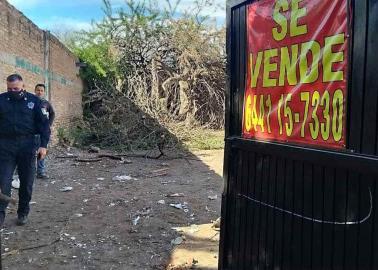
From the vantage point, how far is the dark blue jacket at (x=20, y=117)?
5672 millimetres

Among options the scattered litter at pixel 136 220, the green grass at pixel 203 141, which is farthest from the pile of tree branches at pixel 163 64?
the scattered litter at pixel 136 220

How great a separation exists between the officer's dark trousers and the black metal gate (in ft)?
9.70

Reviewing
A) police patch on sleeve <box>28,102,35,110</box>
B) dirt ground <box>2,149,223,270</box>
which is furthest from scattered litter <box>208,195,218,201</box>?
police patch on sleeve <box>28,102,35,110</box>

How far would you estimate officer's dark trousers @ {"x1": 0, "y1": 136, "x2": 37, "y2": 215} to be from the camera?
5.64 meters

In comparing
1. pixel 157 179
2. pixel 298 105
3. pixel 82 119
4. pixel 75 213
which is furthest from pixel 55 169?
pixel 298 105

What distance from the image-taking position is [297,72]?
3074 millimetres

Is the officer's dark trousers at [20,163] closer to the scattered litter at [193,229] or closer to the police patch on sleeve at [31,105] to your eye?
the police patch on sleeve at [31,105]

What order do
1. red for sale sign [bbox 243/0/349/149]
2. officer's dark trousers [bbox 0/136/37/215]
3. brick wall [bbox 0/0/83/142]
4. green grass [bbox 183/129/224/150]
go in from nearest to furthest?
red for sale sign [bbox 243/0/349/149] → officer's dark trousers [bbox 0/136/37/215] → brick wall [bbox 0/0/83/142] → green grass [bbox 183/129/224/150]

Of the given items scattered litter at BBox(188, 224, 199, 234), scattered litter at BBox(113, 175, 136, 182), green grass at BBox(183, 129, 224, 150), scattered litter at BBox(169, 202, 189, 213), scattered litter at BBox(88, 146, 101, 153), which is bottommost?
scattered litter at BBox(188, 224, 199, 234)

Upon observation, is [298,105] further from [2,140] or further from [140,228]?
[2,140]

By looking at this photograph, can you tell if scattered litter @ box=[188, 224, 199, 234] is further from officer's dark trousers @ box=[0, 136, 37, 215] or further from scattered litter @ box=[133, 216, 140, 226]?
officer's dark trousers @ box=[0, 136, 37, 215]

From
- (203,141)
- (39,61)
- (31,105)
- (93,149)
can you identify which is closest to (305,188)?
(31,105)

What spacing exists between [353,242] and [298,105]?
37.2 inches

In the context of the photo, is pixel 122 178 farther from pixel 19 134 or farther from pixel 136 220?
pixel 19 134
